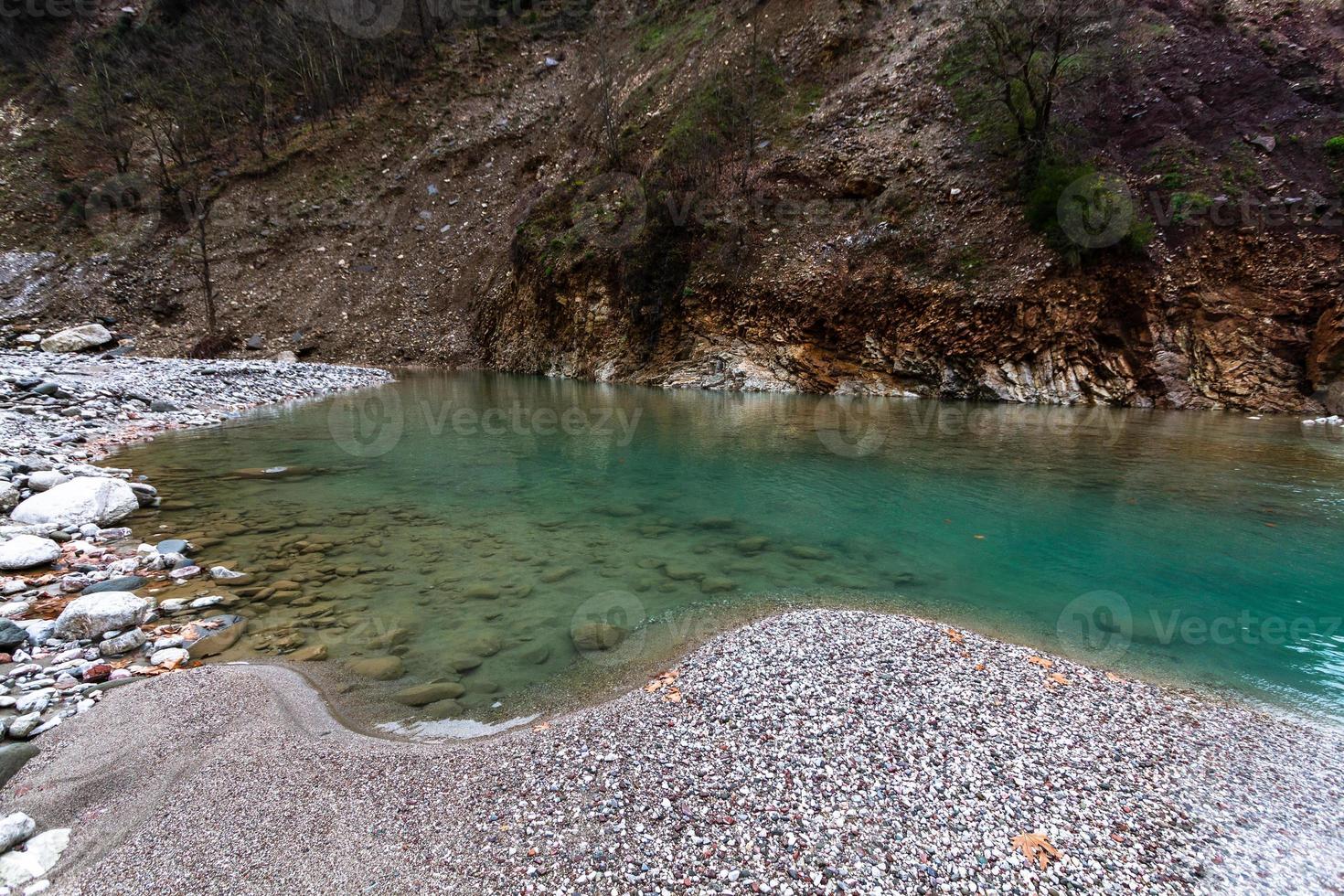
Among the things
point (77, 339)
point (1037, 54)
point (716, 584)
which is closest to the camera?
point (716, 584)

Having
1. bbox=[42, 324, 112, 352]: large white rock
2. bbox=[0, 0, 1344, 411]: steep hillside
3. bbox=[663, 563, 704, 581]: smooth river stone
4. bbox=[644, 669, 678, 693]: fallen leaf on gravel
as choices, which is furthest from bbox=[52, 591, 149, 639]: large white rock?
bbox=[42, 324, 112, 352]: large white rock

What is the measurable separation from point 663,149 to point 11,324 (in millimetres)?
42880

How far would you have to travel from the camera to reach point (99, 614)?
489cm

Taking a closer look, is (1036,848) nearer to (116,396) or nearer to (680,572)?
(680,572)

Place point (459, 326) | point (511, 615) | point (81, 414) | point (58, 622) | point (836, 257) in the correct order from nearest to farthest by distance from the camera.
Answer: point (58, 622)
point (511, 615)
point (81, 414)
point (836, 257)
point (459, 326)

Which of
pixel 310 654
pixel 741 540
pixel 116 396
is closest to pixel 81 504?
pixel 310 654

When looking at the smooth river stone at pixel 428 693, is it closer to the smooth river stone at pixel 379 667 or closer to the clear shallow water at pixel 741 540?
the clear shallow water at pixel 741 540

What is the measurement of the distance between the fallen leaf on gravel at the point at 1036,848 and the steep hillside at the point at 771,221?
81.3 ft

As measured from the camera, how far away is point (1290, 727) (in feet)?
13.6

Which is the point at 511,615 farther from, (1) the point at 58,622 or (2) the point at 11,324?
(2) the point at 11,324

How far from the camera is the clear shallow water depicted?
5273 millimetres

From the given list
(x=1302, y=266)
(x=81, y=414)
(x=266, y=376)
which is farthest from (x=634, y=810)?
(x=1302, y=266)

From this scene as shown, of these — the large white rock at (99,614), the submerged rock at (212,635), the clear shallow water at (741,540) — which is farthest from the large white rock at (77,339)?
the submerged rock at (212,635)

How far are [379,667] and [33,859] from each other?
216 centimetres
